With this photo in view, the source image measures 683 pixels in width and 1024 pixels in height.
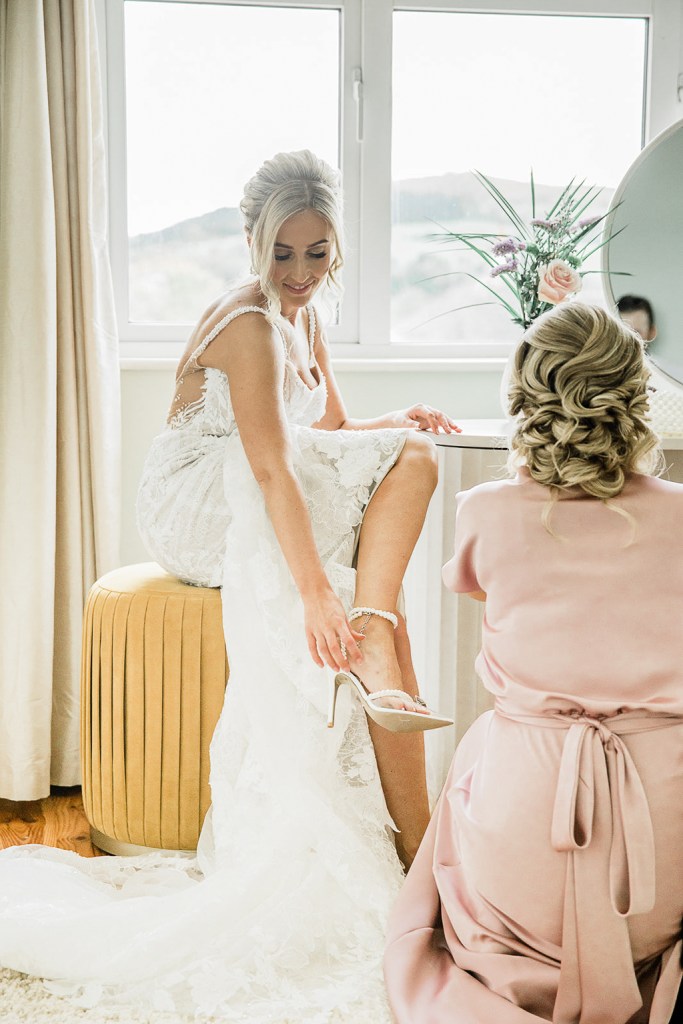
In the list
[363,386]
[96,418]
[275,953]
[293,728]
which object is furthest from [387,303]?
[275,953]

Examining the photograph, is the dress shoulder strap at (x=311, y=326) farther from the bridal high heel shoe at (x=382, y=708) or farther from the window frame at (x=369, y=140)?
the bridal high heel shoe at (x=382, y=708)

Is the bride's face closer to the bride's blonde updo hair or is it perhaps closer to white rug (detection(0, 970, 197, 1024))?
the bride's blonde updo hair

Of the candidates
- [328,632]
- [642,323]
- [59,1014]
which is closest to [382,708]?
[328,632]

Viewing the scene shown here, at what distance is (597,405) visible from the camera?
3.92ft

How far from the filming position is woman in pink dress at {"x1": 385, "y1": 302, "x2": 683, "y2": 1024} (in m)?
1.14

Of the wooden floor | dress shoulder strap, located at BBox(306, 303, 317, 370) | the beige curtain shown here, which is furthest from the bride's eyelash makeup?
the wooden floor

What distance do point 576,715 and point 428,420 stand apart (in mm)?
882

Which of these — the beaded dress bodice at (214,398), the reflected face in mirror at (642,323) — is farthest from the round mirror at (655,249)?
the beaded dress bodice at (214,398)

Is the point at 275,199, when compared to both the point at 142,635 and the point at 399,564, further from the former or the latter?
the point at 142,635

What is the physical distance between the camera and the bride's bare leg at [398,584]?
1597 mm

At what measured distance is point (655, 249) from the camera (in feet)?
6.89

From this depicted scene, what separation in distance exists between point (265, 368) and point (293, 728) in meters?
0.61

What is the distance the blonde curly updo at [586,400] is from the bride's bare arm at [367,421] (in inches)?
28.0

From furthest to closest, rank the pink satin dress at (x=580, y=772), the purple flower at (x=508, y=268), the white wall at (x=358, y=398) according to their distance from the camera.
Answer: the white wall at (x=358, y=398) → the purple flower at (x=508, y=268) → the pink satin dress at (x=580, y=772)
